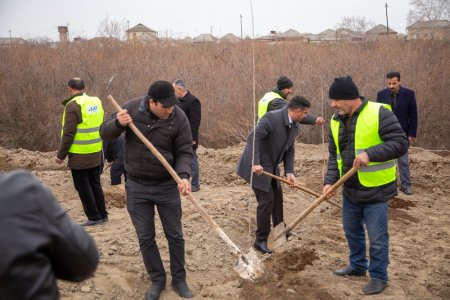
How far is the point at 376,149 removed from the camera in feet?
12.5

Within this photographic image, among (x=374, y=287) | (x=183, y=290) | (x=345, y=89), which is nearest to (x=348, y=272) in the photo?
(x=374, y=287)

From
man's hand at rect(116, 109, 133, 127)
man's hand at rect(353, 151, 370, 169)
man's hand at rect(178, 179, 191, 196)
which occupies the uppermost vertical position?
man's hand at rect(116, 109, 133, 127)

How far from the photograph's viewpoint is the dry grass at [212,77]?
14.5 metres

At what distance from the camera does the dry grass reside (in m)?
14.5

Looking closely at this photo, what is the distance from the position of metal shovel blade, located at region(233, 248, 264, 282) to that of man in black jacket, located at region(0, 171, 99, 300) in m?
2.93

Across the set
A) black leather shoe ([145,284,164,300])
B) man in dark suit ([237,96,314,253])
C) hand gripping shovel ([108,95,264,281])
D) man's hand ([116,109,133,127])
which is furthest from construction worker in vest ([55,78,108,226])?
black leather shoe ([145,284,164,300])

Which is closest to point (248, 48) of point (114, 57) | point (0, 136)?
point (114, 57)

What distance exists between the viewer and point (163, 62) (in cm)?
2023

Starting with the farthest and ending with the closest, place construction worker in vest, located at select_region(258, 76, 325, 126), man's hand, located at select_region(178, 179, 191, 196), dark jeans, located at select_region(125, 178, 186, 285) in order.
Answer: construction worker in vest, located at select_region(258, 76, 325, 126) → dark jeans, located at select_region(125, 178, 186, 285) → man's hand, located at select_region(178, 179, 191, 196)

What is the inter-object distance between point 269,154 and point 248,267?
152 cm

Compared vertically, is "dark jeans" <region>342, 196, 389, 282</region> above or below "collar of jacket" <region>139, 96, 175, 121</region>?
below

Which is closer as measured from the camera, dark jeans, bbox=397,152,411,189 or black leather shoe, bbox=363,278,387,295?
black leather shoe, bbox=363,278,387,295

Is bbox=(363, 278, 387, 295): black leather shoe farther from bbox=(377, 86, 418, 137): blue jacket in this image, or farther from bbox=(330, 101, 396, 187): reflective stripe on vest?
bbox=(377, 86, 418, 137): blue jacket

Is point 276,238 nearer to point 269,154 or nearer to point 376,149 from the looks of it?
point 269,154
